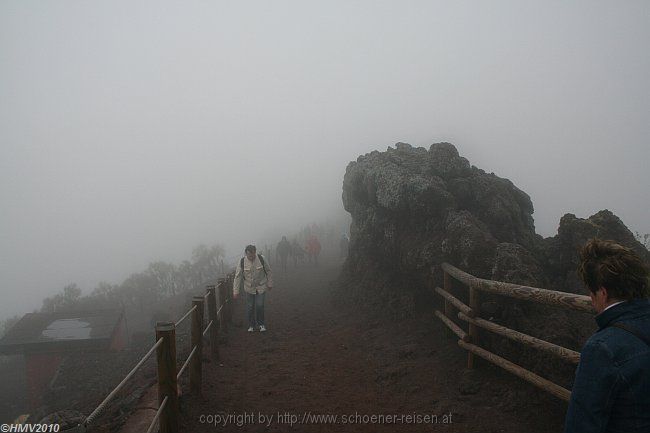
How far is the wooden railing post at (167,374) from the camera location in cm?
477

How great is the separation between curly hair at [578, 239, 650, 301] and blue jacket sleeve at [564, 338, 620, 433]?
394 millimetres

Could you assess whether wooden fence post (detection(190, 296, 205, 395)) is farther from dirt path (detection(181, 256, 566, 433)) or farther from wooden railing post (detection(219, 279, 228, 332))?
wooden railing post (detection(219, 279, 228, 332))

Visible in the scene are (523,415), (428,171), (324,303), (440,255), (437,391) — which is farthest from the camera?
(324,303)

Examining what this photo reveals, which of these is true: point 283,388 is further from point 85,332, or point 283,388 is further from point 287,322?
point 85,332

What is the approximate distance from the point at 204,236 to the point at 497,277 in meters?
175

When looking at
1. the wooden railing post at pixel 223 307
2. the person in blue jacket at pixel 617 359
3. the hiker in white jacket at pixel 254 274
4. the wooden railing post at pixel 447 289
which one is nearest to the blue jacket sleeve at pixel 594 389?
the person in blue jacket at pixel 617 359

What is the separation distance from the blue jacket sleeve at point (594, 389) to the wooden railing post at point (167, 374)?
4258 millimetres

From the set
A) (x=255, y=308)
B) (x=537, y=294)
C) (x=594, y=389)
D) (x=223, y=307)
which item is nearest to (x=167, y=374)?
(x=594, y=389)

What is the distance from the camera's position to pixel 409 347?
29.1 feet

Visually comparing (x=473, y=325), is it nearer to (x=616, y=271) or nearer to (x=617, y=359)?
(x=616, y=271)

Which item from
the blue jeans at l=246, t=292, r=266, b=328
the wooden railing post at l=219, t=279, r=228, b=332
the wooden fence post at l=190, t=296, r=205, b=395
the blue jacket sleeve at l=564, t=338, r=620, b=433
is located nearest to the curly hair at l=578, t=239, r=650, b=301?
the blue jacket sleeve at l=564, t=338, r=620, b=433

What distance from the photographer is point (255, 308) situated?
12.2m

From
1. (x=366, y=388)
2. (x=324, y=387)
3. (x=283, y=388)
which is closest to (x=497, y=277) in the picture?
(x=366, y=388)

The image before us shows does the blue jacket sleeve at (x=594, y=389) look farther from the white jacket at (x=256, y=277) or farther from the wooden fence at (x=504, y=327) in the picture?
the white jacket at (x=256, y=277)
